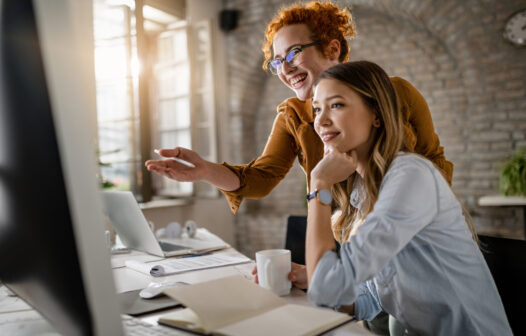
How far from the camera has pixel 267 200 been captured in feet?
16.1

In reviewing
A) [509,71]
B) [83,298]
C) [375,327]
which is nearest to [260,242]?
[509,71]

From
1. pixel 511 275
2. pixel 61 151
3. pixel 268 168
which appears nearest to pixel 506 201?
pixel 268 168

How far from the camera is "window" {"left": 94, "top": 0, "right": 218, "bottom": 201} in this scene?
11.1ft

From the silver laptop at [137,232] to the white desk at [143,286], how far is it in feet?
0.18

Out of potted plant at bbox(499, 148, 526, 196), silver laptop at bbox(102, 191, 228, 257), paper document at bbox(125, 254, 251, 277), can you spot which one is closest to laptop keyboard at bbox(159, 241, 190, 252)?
silver laptop at bbox(102, 191, 228, 257)

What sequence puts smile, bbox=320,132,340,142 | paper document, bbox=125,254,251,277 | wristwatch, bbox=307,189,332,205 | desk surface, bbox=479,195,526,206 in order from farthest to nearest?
desk surface, bbox=479,195,526,206, paper document, bbox=125,254,251,277, smile, bbox=320,132,340,142, wristwatch, bbox=307,189,332,205

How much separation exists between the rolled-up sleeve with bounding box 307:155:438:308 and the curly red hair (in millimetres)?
893

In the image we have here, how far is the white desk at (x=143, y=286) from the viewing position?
82 centimetres

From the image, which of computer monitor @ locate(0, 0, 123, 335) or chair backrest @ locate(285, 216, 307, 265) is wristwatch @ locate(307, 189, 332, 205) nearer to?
computer monitor @ locate(0, 0, 123, 335)

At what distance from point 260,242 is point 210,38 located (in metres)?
2.23

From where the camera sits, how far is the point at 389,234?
0.84 m

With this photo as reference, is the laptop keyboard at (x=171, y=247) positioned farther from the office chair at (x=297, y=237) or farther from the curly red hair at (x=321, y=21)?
the curly red hair at (x=321, y=21)

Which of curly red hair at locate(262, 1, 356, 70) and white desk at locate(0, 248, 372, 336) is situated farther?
curly red hair at locate(262, 1, 356, 70)

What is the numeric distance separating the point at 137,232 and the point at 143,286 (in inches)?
18.4
